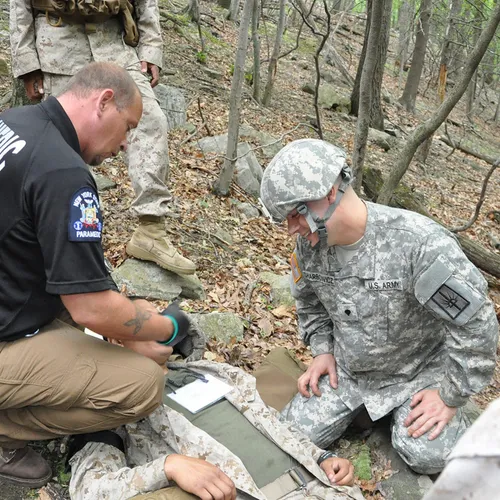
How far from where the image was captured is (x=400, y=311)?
305 cm

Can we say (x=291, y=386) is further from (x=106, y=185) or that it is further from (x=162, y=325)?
(x=106, y=185)

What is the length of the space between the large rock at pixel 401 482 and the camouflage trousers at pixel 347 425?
0.06 m

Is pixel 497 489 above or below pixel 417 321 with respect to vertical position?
above

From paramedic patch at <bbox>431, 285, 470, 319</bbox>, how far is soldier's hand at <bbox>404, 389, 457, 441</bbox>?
1.92 ft

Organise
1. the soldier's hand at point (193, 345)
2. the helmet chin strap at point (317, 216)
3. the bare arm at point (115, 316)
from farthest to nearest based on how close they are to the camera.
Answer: the soldier's hand at point (193, 345)
the helmet chin strap at point (317, 216)
the bare arm at point (115, 316)

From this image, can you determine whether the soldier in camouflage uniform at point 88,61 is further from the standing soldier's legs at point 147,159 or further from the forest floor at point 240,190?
the forest floor at point 240,190

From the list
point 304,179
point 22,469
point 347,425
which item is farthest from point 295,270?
point 22,469

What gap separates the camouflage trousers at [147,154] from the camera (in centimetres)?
412

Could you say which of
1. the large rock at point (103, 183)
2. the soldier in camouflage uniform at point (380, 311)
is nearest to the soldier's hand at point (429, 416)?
the soldier in camouflage uniform at point (380, 311)

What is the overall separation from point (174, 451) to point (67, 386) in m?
0.61

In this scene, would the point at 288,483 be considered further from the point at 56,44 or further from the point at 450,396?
the point at 56,44

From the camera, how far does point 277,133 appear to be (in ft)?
31.5

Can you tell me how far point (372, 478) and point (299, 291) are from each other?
3.79 ft

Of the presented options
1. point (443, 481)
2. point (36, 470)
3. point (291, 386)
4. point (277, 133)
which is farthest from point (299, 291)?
point (277, 133)
